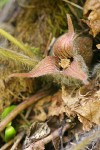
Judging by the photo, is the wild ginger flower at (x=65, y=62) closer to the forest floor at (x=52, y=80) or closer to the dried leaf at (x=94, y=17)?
Answer: the forest floor at (x=52, y=80)

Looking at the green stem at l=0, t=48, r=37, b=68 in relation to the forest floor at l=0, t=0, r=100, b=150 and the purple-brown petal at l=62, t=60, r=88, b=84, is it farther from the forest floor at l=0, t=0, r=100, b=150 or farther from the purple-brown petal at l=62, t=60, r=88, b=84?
the purple-brown petal at l=62, t=60, r=88, b=84

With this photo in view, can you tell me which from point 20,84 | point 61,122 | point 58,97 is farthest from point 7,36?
point 61,122

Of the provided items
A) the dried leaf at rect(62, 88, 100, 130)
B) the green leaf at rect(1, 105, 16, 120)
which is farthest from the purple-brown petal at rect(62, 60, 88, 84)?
the green leaf at rect(1, 105, 16, 120)

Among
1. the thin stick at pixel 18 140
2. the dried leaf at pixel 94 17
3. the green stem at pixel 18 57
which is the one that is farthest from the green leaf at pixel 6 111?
the dried leaf at pixel 94 17

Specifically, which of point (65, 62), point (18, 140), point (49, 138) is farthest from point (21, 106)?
point (65, 62)

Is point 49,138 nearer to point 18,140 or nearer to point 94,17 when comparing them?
point 18,140

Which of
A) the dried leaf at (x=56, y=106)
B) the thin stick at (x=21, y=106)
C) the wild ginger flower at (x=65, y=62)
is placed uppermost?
the wild ginger flower at (x=65, y=62)
